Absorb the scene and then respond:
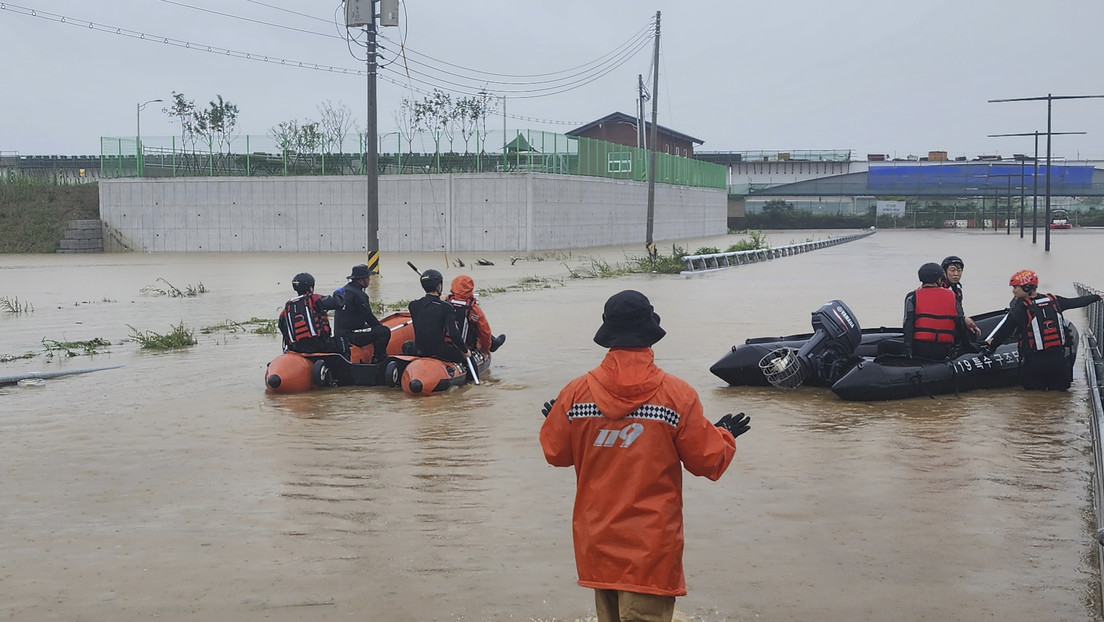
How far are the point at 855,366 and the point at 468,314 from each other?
4.39 meters

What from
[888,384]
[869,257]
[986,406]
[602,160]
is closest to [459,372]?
[888,384]

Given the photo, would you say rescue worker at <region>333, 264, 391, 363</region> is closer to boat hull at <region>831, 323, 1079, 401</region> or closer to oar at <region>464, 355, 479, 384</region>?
oar at <region>464, 355, 479, 384</region>

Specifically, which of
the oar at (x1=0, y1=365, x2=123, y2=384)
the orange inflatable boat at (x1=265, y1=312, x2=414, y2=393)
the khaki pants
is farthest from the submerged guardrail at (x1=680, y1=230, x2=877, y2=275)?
the khaki pants

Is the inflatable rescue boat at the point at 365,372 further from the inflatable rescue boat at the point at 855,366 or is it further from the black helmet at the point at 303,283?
the inflatable rescue boat at the point at 855,366

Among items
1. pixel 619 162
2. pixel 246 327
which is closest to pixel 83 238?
pixel 619 162

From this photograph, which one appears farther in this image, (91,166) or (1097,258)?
(91,166)

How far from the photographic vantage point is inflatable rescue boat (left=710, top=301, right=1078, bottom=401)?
11.6 meters

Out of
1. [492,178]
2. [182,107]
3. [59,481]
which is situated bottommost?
[59,481]

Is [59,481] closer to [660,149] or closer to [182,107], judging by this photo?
[182,107]

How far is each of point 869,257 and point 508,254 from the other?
15.2m

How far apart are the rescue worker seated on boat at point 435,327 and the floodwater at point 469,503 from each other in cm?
50

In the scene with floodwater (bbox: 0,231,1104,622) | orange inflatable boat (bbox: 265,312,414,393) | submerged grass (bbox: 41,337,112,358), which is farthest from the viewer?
submerged grass (bbox: 41,337,112,358)

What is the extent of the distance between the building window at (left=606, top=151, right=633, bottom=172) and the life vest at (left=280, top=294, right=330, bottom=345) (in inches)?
1751

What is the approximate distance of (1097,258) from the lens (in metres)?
45.0
